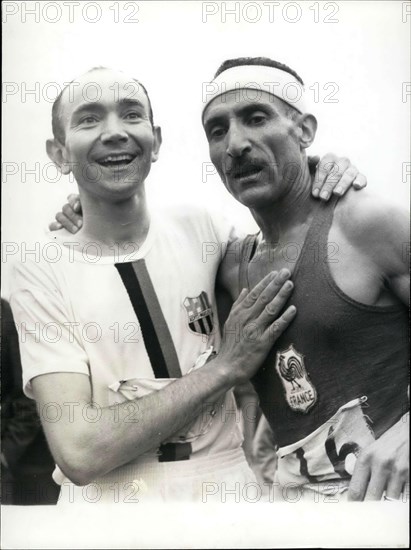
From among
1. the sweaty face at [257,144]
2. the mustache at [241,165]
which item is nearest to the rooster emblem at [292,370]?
the sweaty face at [257,144]

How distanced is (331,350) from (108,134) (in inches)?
55.5

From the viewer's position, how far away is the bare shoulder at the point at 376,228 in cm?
386

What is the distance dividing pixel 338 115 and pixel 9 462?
2265mm

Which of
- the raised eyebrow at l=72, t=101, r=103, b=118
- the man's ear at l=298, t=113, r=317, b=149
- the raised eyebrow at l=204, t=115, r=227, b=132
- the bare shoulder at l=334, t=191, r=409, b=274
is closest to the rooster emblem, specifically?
the bare shoulder at l=334, t=191, r=409, b=274

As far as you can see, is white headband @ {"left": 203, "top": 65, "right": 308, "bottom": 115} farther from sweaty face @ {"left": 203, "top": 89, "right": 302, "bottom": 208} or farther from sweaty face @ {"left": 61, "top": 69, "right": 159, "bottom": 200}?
sweaty face @ {"left": 61, "top": 69, "right": 159, "bottom": 200}

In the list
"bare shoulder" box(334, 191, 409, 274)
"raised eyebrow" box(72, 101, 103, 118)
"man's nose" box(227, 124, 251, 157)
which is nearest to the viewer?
"bare shoulder" box(334, 191, 409, 274)

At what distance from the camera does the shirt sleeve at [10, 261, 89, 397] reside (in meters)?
4.01

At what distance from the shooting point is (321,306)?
393cm

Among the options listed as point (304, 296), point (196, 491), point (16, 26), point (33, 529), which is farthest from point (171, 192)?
point (33, 529)

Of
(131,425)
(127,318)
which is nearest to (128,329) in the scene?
(127,318)

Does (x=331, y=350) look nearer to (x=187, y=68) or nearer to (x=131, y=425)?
(x=131, y=425)

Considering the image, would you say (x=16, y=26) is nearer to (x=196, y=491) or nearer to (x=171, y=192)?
(x=171, y=192)

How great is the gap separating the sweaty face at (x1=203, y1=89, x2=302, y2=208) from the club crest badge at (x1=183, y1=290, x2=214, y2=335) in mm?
520

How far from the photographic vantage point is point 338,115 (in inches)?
164
